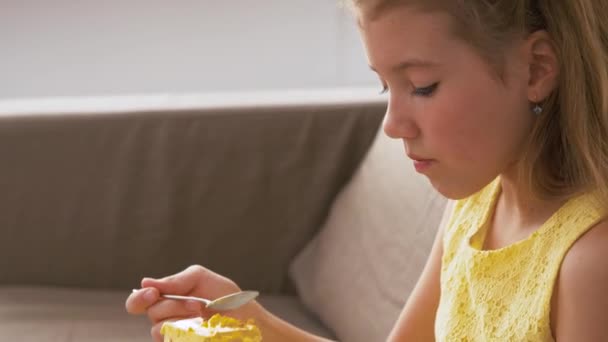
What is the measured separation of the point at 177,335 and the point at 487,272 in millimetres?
333

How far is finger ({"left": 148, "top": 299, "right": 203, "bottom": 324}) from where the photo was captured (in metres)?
1.16

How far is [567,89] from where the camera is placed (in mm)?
994

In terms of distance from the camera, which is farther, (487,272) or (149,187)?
(149,187)

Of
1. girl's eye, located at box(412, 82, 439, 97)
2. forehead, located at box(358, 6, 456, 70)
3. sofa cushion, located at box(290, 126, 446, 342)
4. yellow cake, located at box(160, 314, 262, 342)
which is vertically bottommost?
sofa cushion, located at box(290, 126, 446, 342)

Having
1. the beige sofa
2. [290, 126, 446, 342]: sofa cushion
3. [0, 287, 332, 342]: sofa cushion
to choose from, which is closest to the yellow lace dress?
[290, 126, 446, 342]: sofa cushion

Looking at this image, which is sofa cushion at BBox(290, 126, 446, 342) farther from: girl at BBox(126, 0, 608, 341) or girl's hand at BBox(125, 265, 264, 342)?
girl at BBox(126, 0, 608, 341)

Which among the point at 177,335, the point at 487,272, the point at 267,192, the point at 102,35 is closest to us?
the point at 177,335

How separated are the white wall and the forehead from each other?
6.39 feet

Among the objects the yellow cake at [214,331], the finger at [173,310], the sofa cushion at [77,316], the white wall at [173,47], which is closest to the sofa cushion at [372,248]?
the sofa cushion at [77,316]

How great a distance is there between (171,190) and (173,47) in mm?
932

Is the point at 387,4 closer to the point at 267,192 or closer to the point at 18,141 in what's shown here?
the point at 267,192

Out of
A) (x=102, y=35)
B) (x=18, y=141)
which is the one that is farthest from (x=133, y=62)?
(x=18, y=141)

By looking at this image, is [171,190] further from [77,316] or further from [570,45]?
[570,45]

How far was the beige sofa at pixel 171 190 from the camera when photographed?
2.13 m
